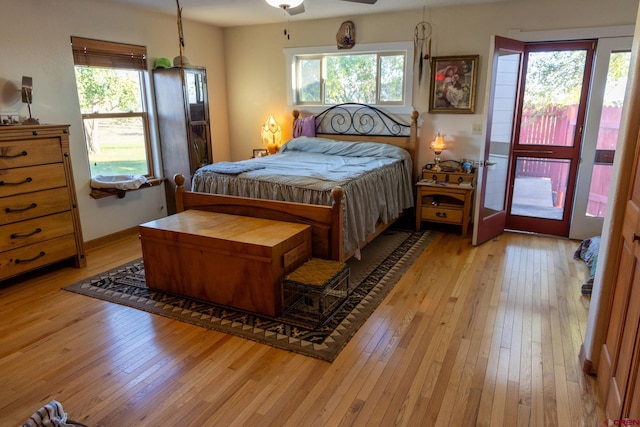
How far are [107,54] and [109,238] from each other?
6.33 feet

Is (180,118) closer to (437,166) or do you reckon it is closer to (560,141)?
(437,166)

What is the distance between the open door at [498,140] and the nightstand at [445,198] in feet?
0.76

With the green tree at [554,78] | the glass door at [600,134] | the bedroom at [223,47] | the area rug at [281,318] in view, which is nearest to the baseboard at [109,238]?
the bedroom at [223,47]

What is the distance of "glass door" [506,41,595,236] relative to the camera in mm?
4172

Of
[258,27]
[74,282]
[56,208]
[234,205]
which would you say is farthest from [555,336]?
[258,27]

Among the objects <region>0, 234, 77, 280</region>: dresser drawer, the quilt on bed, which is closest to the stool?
the quilt on bed

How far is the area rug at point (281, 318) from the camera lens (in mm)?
2584

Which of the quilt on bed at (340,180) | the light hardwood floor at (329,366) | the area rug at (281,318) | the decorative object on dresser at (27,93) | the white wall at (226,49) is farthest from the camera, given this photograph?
the white wall at (226,49)

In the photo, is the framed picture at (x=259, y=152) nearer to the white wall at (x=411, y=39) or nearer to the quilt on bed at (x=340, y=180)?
the white wall at (x=411, y=39)

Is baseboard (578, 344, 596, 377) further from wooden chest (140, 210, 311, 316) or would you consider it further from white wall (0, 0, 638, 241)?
white wall (0, 0, 638, 241)

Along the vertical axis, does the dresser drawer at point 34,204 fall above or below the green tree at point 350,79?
below

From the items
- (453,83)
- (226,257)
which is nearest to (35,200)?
(226,257)

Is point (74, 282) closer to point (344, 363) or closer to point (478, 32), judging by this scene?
point (344, 363)

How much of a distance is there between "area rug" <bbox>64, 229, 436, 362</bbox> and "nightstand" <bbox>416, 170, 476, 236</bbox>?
747 millimetres
